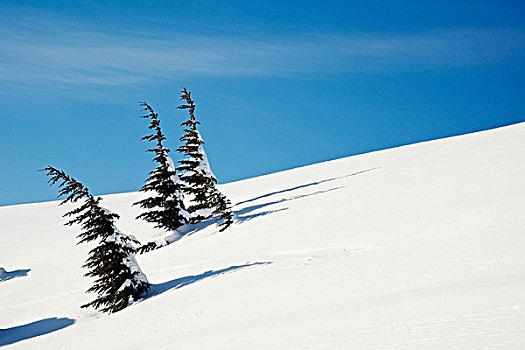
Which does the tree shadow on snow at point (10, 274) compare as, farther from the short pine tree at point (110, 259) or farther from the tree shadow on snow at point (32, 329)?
the short pine tree at point (110, 259)

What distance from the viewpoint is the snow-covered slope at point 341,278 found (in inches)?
266

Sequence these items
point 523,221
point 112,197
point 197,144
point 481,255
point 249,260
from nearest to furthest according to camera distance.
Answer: point 481,255 < point 523,221 < point 249,260 < point 197,144 < point 112,197

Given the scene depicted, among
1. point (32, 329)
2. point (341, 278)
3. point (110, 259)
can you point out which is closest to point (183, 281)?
point (110, 259)

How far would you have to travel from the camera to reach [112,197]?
179 ft

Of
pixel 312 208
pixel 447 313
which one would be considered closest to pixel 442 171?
pixel 312 208

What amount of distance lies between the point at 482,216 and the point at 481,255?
12.6 ft

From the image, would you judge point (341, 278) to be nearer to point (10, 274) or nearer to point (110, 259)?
point (110, 259)

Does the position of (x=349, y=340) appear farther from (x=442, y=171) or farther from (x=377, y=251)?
(x=442, y=171)

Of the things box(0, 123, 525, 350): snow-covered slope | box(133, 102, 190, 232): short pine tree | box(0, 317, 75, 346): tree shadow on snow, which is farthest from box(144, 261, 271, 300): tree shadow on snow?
box(133, 102, 190, 232): short pine tree

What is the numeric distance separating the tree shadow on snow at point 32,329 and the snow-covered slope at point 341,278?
2.9 inches

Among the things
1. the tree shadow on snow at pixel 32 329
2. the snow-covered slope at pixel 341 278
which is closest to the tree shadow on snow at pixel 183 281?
the snow-covered slope at pixel 341 278

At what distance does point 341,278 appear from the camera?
10.2 meters

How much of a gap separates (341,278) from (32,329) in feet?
39.7

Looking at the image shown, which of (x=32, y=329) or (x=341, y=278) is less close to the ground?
(x=32, y=329)
